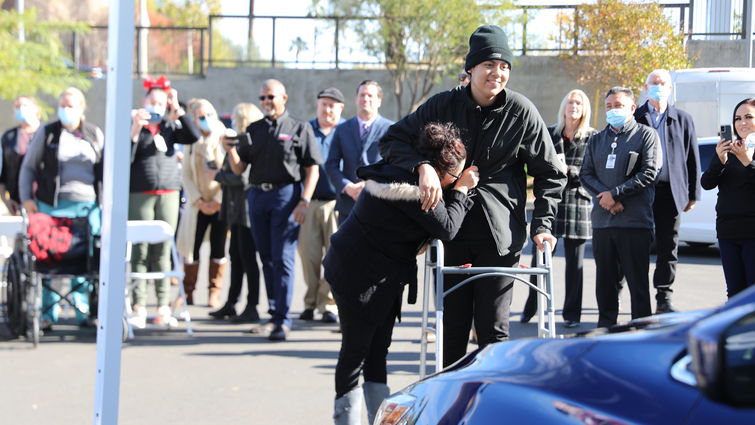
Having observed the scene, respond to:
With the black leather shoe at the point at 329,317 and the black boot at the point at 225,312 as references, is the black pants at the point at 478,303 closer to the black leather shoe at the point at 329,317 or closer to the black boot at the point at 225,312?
the black leather shoe at the point at 329,317

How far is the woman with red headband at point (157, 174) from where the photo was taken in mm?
8734

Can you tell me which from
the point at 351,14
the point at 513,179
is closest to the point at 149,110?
the point at 513,179

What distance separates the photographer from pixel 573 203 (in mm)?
8961

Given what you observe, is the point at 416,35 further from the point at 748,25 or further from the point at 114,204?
the point at 114,204

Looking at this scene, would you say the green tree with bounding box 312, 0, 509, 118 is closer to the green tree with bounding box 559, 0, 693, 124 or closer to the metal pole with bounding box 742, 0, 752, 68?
the green tree with bounding box 559, 0, 693, 124

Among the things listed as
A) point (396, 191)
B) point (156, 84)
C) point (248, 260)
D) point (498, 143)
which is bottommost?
point (248, 260)

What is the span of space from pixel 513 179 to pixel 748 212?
2748 millimetres

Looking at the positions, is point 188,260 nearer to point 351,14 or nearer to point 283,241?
point 283,241

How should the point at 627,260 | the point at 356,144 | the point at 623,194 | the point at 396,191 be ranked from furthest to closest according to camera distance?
the point at 356,144 → the point at 627,260 → the point at 623,194 → the point at 396,191

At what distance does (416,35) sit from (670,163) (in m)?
21.6

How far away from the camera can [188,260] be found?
1028cm

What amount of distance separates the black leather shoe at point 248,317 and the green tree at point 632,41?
62.5 ft

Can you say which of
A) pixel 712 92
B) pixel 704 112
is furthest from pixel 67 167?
pixel 712 92

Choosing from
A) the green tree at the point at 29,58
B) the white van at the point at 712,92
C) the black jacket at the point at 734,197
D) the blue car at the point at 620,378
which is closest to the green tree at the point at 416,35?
the green tree at the point at 29,58
